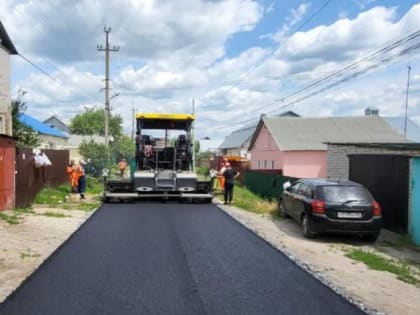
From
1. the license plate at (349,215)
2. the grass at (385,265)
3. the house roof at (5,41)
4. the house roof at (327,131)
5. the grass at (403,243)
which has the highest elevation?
the house roof at (5,41)

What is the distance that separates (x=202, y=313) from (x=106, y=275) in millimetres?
2163

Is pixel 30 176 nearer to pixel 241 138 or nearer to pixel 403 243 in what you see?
pixel 403 243

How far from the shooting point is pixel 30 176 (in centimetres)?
1633

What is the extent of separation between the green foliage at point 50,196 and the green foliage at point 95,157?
8.65 metres

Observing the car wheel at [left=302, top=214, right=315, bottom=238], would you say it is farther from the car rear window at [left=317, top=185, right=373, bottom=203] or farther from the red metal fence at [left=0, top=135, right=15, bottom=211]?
the red metal fence at [left=0, top=135, right=15, bottom=211]

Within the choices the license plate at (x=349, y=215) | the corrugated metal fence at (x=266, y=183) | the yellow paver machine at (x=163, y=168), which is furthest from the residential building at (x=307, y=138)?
the license plate at (x=349, y=215)

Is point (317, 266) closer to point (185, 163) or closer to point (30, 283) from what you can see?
point (30, 283)

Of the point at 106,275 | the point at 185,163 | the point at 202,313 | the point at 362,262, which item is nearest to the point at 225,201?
the point at 185,163

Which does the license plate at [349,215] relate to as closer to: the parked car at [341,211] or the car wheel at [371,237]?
the parked car at [341,211]

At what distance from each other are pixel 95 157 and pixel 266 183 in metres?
13.0

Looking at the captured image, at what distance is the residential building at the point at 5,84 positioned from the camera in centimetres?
2111

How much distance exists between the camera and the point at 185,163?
18.6 metres

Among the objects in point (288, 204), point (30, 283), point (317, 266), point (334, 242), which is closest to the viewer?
point (30, 283)

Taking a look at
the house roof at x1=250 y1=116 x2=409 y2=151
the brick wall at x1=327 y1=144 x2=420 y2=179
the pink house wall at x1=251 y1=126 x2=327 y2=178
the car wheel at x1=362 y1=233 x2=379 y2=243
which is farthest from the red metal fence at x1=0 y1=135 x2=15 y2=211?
the house roof at x1=250 y1=116 x2=409 y2=151
